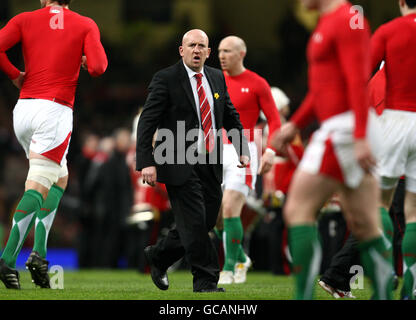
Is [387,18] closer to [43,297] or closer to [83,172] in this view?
[83,172]

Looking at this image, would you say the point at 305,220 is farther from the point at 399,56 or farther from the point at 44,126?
the point at 44,126

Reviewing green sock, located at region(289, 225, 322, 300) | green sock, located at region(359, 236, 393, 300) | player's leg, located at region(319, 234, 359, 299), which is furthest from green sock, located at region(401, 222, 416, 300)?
green sock, located at region(289, 225, 322, 300)

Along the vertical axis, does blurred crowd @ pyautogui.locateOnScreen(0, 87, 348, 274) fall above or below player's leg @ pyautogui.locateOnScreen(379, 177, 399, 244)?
below

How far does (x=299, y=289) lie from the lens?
5.12 meters

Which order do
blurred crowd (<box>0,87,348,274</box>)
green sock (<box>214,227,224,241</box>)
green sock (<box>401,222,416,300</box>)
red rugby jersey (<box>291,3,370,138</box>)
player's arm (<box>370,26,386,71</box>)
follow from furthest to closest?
blurred crowd (<box>0,87,348,274</box>) < green sock (<box>214,227,224,241</box>) < player's arm (<box>370,26,386,71</box>) < green sock (<box>401,222,416,300</box>) < red rugby jersey (<box>291,3,370,138</box>)

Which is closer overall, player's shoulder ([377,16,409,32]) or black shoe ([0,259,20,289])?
player's shoulder ([377,16,409,32])

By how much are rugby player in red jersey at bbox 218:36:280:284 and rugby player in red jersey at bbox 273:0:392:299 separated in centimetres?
412

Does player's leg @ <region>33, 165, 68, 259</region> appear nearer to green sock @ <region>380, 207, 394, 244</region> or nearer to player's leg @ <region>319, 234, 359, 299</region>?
player's leg @ <region>319, 234, 359, 299</region>

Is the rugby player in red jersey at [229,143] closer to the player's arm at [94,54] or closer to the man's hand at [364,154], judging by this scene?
the player's arm at [94,54]

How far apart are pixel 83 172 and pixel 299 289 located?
12013mm

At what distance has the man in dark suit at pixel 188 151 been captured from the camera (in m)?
6.93

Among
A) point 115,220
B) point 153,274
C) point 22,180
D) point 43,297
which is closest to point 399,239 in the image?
point 153,274

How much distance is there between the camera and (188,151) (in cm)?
699

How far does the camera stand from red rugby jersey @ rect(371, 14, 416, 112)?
6.47 meters
